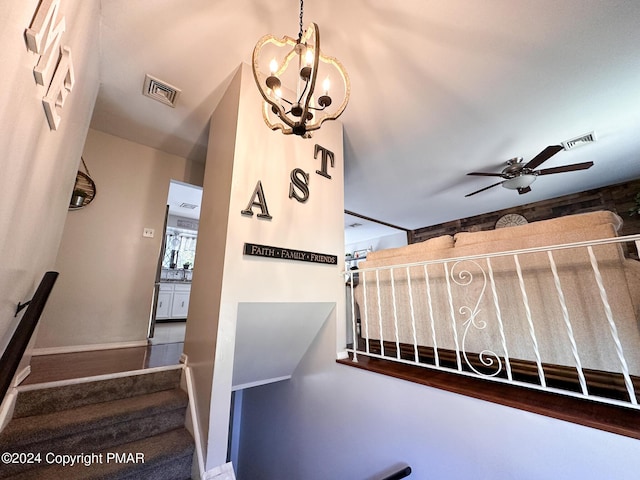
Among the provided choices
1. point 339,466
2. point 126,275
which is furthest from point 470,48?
point 126,275

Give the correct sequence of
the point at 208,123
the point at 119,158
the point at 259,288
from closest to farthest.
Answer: the point at 259,288
the point at 208,123
the point at 119,158

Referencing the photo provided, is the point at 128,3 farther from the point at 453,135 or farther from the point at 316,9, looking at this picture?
the point at 453,135

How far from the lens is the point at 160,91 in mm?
2400

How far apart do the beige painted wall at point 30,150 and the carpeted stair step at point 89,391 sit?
0.68 m

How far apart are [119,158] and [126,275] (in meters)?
1.47

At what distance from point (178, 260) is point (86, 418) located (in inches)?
213

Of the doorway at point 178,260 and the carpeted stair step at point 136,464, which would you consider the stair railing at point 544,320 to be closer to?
the carpeted stair step at point 136,464

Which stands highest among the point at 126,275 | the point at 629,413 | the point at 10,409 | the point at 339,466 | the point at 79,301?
the point at 126,275

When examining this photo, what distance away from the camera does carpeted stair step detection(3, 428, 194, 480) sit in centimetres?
136

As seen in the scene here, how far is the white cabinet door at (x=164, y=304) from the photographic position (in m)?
5.50

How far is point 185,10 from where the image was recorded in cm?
172

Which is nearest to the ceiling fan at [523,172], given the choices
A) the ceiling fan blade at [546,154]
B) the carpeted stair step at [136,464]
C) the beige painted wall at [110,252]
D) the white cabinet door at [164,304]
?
the ceiling fan blade at [546,154]

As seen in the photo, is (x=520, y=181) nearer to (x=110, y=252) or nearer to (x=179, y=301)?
(x=110, y=252)

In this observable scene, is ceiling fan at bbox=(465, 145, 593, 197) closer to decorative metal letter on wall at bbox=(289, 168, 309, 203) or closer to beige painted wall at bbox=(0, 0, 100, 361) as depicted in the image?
decorative metal letter on wall at bbox=(289, 168, 309, 203)
